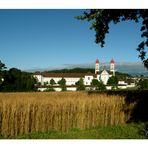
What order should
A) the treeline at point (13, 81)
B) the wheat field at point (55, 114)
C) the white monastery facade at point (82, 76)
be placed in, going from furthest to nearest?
1. the white monastery facade at point (82, 76)
2. the treeline at point (13, 81)
3. the wheat field at point (55, 114)

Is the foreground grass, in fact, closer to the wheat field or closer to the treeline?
the wheat field

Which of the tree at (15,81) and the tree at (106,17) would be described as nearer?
the tree at (106,17)

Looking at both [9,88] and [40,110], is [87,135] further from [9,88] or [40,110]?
[9,88]

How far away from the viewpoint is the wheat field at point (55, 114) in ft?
40.5

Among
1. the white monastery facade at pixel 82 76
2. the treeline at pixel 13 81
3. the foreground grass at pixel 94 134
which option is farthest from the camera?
the white monastery facade at pixel 82 76

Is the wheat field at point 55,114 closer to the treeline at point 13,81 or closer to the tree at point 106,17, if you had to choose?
the tree at point 106,17

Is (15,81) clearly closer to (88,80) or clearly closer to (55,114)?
(55,114)

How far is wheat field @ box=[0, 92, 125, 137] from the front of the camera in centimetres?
1235

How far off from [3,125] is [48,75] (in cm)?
16245

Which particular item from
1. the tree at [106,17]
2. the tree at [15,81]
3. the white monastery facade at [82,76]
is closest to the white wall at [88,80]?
the white monastery facade at [82,76]

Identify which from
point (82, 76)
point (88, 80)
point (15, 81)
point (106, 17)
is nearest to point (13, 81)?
point (15, 81)

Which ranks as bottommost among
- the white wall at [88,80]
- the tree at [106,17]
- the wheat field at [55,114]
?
the white wall at [88,80]

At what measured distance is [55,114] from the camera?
44.4 feet

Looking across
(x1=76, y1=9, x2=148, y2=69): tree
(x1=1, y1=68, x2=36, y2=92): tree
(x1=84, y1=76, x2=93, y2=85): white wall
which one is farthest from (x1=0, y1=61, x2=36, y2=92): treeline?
(x1=84, y1=76, x2=93, y2=85): white wall
